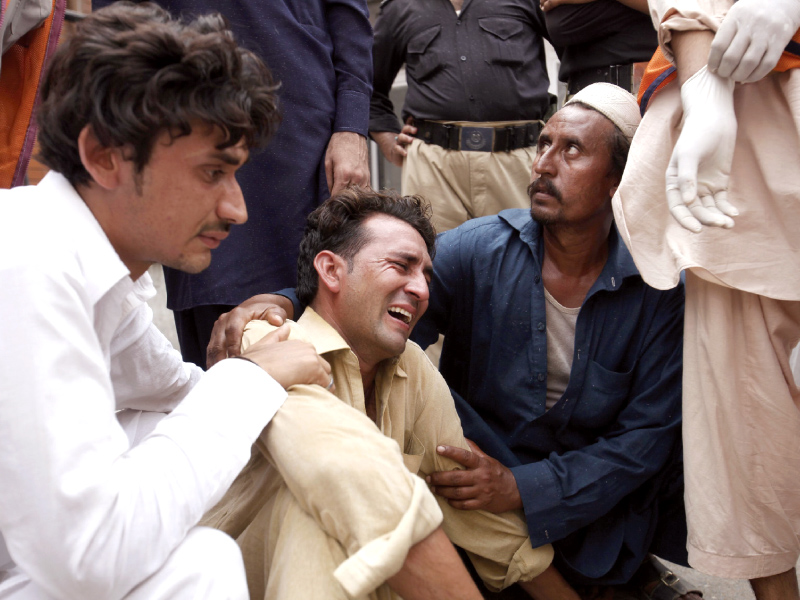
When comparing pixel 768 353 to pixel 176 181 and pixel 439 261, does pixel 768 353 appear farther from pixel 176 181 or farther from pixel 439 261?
pixel 176 181

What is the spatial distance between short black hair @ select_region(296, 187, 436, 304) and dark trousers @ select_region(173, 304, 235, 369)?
349 mm

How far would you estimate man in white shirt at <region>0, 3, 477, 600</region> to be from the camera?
117 centimetres

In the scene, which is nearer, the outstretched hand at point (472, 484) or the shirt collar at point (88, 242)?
the shirt collar at point (88, 242)

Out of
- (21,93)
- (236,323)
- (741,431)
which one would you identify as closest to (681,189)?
(741,431)

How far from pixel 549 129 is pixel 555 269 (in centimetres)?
46

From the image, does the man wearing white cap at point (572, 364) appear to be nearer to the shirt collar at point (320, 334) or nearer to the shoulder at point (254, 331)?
the shirt collar at point (320, 334)

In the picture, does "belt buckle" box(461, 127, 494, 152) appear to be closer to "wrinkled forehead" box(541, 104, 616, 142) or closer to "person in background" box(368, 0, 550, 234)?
"person in background" box(368, 0, 550, 234)

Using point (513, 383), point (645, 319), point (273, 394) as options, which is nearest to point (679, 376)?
point (645, 319)

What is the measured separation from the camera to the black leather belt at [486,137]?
3.43 meters

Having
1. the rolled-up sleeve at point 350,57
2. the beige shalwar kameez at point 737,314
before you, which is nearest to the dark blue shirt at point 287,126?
the rolled-up sleeve at point 350,57

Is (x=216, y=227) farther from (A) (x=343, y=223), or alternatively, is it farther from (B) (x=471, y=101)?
(B) (x=471, y=101)

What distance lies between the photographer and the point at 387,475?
147cm

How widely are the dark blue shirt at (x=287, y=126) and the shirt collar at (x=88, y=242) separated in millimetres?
920

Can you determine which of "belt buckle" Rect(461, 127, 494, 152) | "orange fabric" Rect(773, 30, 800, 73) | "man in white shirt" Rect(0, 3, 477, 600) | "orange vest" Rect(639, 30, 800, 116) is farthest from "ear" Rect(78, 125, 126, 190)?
"belt buckle" Rect(461, 127, 494, 152)
